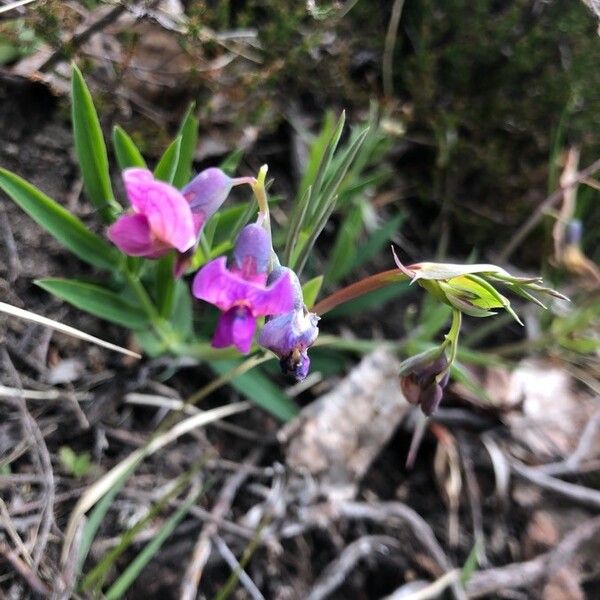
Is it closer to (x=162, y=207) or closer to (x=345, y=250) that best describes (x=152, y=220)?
(x=162, y=207)

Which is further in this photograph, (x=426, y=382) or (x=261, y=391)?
(x=261, y=391)

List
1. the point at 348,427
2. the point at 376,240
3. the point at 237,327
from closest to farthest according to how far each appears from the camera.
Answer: the point at 237,327
the point at 348,427
the point at 376,240

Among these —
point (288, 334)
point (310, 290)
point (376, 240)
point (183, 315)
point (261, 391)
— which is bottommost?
point (261, 391)

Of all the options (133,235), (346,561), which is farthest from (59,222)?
(346,561)

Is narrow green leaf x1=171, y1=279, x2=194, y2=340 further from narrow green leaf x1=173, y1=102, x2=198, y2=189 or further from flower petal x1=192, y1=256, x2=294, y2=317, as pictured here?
flower petal x1=192, y1=256, x2=294, y2=317

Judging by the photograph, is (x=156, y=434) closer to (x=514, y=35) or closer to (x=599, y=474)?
(x=599, y=474)

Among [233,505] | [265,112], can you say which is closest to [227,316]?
[233,505]

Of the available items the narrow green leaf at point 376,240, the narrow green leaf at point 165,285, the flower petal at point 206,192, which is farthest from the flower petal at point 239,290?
the narrow green leaf at point 376,240
